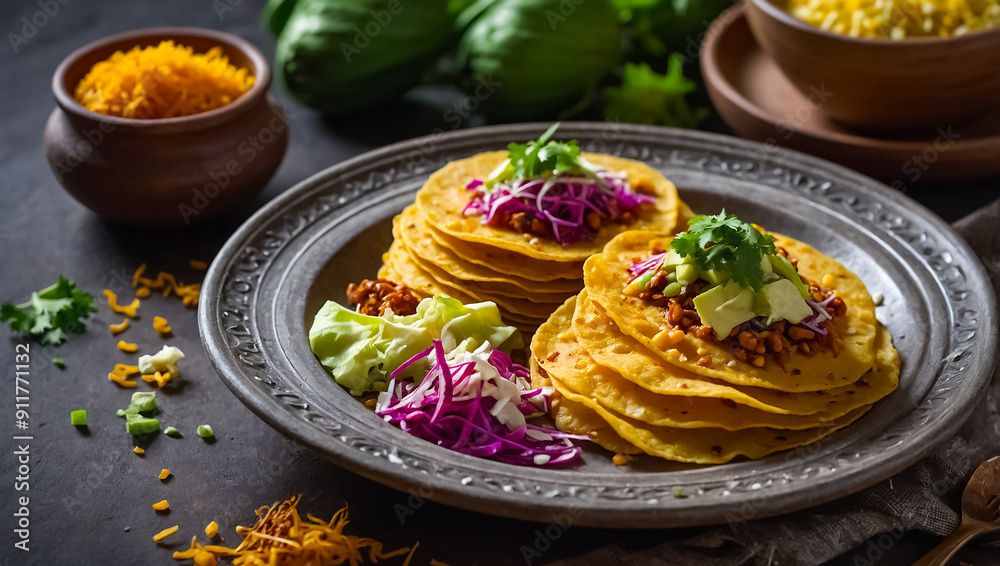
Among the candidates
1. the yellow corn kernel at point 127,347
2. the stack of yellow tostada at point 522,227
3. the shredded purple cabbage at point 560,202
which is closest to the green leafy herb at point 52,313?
the yellow corn kernel at point 127,347

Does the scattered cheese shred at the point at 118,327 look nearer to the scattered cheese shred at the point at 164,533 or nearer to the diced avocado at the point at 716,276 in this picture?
the scattered cheese shred at the point at 164,533

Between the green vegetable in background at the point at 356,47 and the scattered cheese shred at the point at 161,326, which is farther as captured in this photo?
the green vegetable in background at the point at 356,47

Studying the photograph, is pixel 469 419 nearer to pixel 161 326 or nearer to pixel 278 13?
pixel 161 326

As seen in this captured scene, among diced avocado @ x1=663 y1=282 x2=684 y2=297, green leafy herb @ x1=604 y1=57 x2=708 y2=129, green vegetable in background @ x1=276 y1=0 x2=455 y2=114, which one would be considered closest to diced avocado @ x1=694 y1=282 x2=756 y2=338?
diced avocado @ x1=663 y1=282 x2=684 y2=297

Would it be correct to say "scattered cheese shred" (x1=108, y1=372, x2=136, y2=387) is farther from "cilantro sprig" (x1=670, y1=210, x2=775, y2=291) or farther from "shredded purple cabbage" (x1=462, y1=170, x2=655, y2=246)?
"cilantro sprig" (x1=670, y1=210, x2=775, y2=291)

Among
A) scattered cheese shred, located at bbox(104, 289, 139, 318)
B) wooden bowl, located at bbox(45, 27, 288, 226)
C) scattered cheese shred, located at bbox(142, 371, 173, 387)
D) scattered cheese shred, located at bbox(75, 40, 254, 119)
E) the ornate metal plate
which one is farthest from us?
scattered cheese shred, located at bbox(75, 40, 254, 119)
